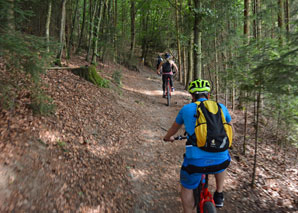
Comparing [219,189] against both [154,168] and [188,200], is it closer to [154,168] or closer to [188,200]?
[188,200]

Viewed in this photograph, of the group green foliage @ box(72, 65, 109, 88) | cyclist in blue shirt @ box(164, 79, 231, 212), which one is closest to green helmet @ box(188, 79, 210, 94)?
cyclist in blue shirt @ box(164, 79, 231, 212)

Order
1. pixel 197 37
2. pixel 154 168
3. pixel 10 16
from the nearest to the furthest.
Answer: pixel 10 16, pixel 154 168, pixel 197 37

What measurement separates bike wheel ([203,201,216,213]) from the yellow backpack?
31.5 inches

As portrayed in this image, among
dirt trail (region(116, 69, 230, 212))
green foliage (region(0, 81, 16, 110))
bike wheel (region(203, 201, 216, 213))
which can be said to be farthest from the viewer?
dirt trail (region(116, 69, 230, 212))

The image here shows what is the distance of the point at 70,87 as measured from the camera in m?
6.84

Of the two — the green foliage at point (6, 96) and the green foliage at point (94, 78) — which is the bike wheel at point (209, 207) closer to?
the green foliage at point (6, 96)

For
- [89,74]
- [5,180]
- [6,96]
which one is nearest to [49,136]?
[6,96]

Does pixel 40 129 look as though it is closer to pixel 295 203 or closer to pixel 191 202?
pixel 191 202

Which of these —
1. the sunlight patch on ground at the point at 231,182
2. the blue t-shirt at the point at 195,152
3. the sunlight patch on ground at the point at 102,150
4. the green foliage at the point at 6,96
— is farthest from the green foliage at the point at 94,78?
the blue t-shirt at the point at 195,152

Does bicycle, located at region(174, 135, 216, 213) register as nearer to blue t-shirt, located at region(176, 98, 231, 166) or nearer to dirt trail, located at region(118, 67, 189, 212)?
blue t-shirt, located at region(176, 98, 231, 166)

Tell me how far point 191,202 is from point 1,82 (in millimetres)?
3719

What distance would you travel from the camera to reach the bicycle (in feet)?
8.51

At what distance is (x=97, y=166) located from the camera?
4227 mm

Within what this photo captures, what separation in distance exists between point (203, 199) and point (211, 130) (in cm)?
109
